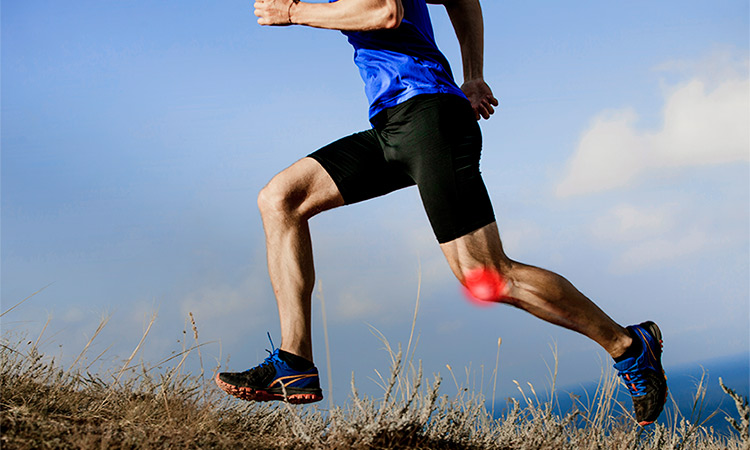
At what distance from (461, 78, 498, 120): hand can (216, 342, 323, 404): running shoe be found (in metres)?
1.62

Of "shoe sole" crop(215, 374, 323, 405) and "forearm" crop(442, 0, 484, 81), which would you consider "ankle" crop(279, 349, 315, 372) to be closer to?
"shoe sole" crop(215, 374, 323, 405)

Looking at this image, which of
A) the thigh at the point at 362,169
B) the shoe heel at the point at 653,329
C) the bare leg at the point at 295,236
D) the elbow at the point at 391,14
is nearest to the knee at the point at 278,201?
the bare leg at the point at 295,236

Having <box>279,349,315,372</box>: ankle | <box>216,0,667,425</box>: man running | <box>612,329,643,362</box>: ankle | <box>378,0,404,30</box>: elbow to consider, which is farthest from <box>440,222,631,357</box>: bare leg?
<box>378,0,404,30</box>: elbow

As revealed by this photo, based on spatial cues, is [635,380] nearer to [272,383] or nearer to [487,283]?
[487,283]

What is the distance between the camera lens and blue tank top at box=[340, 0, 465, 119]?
270 centimetres

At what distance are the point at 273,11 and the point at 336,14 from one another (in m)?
0.33

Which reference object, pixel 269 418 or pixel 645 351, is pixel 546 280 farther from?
pixel 269 418

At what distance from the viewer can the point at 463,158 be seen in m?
2.65

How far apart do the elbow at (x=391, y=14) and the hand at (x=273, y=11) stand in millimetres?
466

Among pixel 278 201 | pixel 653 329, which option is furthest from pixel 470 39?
pixel 653 329

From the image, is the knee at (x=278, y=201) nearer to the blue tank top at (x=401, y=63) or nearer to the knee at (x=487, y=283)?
the blue tank top at (x=401, y=63)

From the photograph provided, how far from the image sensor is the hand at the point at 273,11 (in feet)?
9.08

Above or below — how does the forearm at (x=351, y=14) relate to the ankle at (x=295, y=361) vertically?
above

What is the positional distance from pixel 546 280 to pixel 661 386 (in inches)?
35.7
